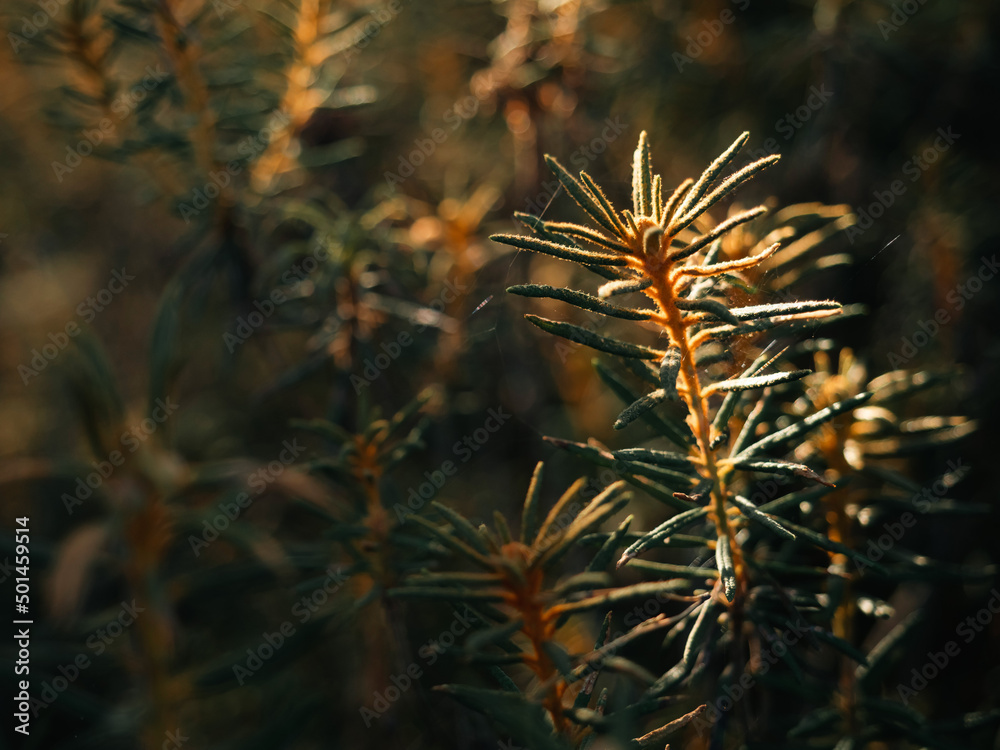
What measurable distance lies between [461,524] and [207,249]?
0.96 m

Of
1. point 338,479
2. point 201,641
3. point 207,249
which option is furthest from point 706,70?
point 201,641

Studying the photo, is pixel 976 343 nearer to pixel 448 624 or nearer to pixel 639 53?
pixel 639 53

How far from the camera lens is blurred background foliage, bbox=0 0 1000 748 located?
1.12 m

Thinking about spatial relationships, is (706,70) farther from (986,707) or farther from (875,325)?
(986,707)

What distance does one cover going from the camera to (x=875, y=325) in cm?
166

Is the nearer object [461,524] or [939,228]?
[461,524]

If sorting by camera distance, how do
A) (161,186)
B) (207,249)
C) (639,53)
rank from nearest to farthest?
1. (207,249)
2. (161,186)
3. (639,53)

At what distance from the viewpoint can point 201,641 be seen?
1.62 metres

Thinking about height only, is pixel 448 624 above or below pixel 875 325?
below

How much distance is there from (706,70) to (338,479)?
1.42 meters

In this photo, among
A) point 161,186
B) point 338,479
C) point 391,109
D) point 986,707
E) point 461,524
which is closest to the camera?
point 461,524

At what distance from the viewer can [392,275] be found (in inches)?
57.6

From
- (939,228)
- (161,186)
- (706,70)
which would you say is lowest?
(939,228)

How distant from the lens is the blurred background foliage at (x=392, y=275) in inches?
44.1
